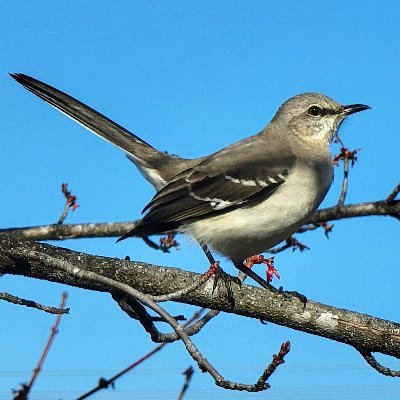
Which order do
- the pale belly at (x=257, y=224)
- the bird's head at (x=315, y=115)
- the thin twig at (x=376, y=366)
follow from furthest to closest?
the bird's head at (x=315, y=115), the pale belly at (x=257, y=224), the thin twig at (x=376, y=366)

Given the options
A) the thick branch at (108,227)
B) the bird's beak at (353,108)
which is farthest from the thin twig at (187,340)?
the bird's beak at (353,108)

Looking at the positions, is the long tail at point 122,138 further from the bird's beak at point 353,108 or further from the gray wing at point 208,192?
the bird's beak at point 353,108

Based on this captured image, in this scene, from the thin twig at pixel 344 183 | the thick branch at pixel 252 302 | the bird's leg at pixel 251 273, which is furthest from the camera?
the thin twig at pixel 344 183

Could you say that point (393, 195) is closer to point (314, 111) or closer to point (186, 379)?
point (314, 111)

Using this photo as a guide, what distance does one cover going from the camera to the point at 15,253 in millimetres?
4402

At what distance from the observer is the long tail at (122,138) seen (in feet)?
20.0

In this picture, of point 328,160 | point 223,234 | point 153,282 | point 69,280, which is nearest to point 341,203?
point 328,160

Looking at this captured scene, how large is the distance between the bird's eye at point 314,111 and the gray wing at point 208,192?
89 centimetres

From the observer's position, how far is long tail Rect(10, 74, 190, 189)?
6.11 meters

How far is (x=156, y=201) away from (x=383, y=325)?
2103mm

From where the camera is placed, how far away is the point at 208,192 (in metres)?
5.62

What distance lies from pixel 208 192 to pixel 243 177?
0.37 metres

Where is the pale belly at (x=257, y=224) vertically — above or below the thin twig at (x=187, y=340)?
above

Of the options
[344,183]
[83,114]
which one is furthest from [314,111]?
[83,114]
